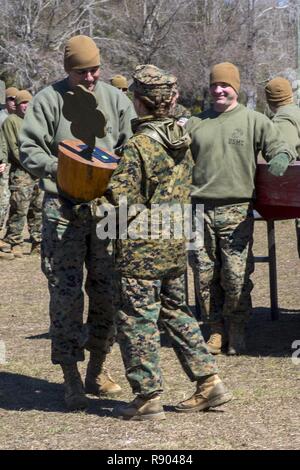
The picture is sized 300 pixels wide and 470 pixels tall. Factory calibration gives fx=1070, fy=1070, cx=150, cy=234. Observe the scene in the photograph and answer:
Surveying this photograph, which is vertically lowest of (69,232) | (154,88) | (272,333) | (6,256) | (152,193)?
(6,256)

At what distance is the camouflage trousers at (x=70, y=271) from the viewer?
591 centimetres

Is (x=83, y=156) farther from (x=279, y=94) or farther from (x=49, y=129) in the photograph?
(x=279, y=94)

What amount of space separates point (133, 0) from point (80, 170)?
38532mm

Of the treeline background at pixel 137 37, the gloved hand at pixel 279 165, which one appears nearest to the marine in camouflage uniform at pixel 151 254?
the gloved hand at pixel 279 165

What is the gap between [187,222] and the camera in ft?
18.8

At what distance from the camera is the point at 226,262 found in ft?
24.7

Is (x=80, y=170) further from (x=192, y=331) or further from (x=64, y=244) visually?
(x=192, y=331)

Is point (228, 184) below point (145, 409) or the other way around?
the other way around

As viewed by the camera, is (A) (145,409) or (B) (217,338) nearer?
(A) (145,409)

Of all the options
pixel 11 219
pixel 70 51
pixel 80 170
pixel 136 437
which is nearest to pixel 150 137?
pixel 80 170

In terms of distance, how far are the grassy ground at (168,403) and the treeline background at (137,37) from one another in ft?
97.5

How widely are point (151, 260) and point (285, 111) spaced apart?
125 inches

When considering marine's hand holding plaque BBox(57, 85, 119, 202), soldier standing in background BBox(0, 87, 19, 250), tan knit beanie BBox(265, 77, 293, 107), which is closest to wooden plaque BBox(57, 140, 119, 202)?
marine's hand holding plaque BBox(57, 85, 119, 202)

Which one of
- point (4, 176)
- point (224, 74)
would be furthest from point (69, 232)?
point (4, 176)
